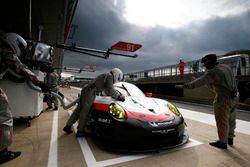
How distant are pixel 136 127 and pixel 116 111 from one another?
45 cm

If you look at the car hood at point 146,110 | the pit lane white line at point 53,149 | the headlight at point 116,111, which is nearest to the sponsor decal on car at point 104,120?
the headlight at point 116,111

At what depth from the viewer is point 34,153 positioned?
2.58m

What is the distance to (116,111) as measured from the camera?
8.64 feet

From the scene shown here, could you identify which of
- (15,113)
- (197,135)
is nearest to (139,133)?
(197,135)

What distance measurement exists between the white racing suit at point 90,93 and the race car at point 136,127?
1.31ft

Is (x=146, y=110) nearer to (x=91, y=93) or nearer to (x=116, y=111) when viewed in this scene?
(x=116, y=111)

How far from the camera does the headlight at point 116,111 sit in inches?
101

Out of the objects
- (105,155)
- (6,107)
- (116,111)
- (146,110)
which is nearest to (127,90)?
(146,110)

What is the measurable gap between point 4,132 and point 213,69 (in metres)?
3.54

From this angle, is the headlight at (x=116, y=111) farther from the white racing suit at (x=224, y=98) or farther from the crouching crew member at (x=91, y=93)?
the white racing suit at (x=224, y=98)

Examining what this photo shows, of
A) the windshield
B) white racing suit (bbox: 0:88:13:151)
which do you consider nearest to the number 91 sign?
the windshield

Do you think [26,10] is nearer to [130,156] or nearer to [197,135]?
[130,156]

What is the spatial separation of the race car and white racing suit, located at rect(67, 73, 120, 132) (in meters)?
0.40

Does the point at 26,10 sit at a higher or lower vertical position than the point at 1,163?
higher
